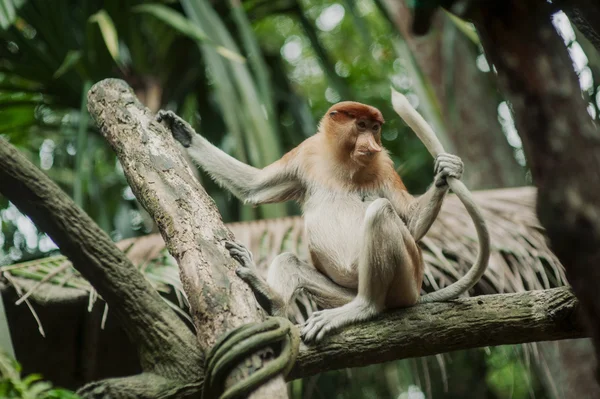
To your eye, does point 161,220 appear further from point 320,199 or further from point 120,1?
point 120,1

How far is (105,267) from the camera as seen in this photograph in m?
2.38

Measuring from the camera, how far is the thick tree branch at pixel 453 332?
262cm

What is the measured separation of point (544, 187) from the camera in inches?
50.6

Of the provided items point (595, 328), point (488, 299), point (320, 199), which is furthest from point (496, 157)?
point (595, 328)

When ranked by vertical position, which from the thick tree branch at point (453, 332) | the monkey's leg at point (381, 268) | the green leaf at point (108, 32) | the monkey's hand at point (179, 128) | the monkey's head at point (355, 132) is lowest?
the thick tree branch at point (453, 332)

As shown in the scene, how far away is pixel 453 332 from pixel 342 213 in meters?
0.87

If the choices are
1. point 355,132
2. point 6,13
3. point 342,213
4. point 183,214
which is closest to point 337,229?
point 342,213

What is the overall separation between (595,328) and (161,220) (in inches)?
62.0

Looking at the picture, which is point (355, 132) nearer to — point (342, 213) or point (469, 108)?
point (342, 213)

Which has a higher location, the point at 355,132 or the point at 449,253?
the point at 355,132

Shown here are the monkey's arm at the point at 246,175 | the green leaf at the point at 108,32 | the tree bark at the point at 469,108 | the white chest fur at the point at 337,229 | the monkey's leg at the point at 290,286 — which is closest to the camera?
the monkey's leg at the point at 290,286

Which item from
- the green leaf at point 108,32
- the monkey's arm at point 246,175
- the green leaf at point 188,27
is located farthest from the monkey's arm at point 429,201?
the green leaf at point 108,32

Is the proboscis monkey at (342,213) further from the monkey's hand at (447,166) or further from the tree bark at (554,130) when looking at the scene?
the tree bark at (554,130)

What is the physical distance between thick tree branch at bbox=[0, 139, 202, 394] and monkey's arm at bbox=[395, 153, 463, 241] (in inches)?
47.1
